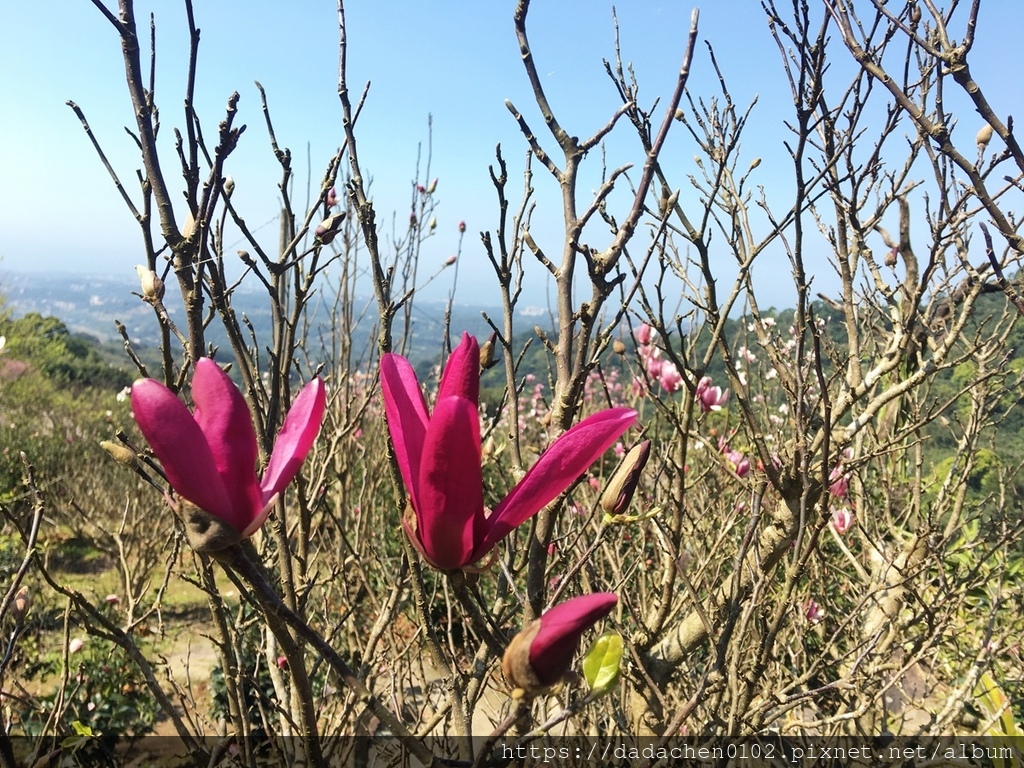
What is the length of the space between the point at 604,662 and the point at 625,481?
0.22 metres

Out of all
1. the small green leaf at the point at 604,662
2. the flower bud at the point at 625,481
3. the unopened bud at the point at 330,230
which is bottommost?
the small green leaf at the point at 604,662

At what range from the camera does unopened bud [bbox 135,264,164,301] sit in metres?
0.87

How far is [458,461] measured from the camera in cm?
51

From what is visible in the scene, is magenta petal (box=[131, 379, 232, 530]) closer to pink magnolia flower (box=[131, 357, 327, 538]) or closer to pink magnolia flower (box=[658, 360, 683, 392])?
pink magnolia flower (box=[131, 357, 327, 538])

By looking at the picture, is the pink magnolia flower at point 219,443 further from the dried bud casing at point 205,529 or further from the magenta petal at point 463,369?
the magenta petal at point 463,369

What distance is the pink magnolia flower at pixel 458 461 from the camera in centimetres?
51

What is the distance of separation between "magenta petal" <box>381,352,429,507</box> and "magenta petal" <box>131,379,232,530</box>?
0.15m

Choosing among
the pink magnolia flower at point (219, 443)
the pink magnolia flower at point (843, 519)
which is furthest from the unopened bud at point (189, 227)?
the pink magnolia flower at point (843, 519)

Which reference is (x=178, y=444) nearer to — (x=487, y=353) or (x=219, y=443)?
(x=219, y=443)

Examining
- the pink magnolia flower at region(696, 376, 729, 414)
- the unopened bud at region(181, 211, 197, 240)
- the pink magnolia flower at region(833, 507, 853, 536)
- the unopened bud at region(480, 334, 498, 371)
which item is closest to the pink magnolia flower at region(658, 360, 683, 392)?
the pink magnolia flower at region(696, 376, 729, 414)

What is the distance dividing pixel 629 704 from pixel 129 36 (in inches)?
81.1

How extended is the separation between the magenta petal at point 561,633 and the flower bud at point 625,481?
0.27 meters

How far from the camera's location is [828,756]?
80.7 inches

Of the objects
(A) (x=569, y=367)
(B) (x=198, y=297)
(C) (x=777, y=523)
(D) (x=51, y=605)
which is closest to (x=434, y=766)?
(A) (x=569, y=367)
